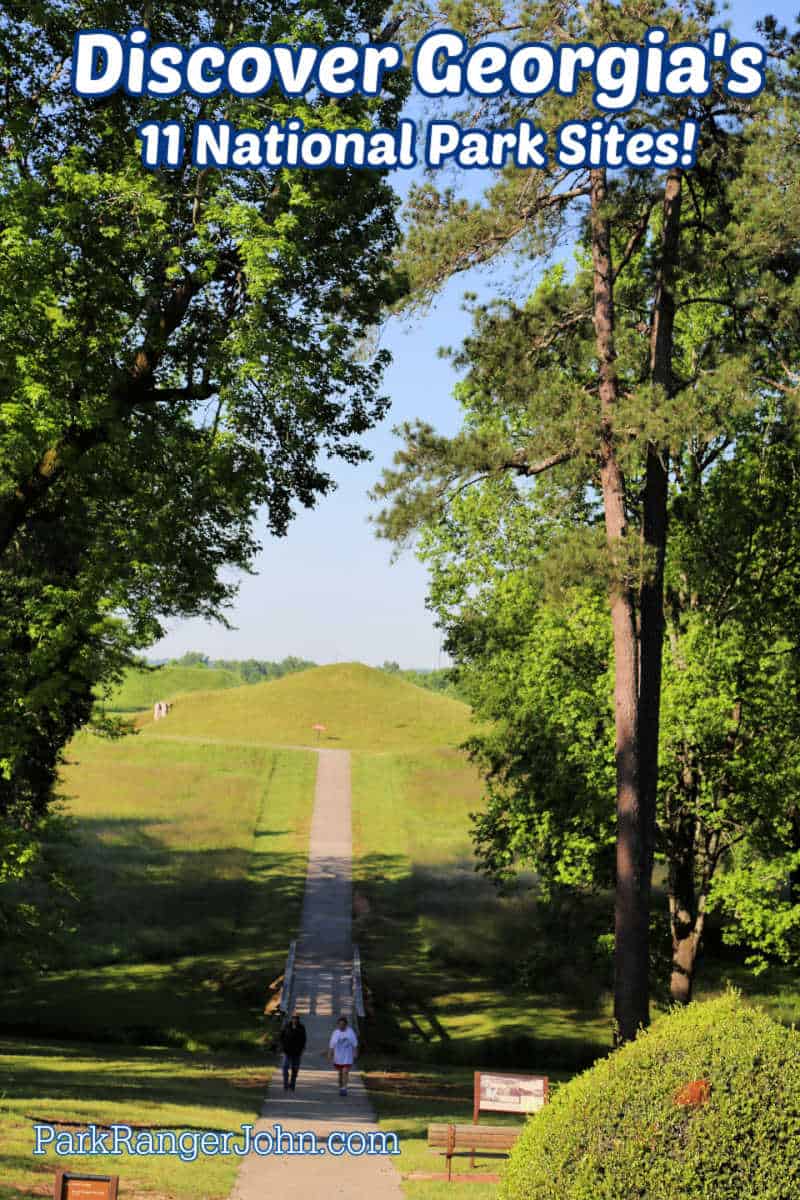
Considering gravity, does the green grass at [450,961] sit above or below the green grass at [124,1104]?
below

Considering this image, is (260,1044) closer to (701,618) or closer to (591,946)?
(591,946)

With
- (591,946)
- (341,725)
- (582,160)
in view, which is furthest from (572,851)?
(341,725)

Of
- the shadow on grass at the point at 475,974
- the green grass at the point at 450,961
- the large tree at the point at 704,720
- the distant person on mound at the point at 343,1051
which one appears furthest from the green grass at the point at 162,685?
the distant person on mound at the point at 343,1051

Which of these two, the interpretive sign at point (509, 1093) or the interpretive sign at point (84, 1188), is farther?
the interpretive sign at point (509, 1093)

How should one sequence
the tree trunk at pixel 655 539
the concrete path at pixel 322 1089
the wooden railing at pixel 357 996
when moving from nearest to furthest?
the concrete path at pixel 322 1089 → the tree trunk at pixel 655 539 → the wooden railing at pixel 357 996

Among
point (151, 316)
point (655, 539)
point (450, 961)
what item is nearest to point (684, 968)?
point (450, 961)

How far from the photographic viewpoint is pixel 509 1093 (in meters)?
15.3

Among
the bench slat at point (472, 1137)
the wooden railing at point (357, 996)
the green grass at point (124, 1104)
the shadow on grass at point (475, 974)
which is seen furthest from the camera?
the wooden railing at point (357, 996)

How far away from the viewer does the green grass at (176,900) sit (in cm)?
2980

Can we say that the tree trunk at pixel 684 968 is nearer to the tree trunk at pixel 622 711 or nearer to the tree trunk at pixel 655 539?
the tree trunk at pixel 655 539

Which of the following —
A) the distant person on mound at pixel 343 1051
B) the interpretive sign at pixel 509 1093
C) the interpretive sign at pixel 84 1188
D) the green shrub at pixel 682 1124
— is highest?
the green shrub at pixel 682 1124

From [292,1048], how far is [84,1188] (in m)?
12.9

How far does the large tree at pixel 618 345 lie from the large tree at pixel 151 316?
168 cm

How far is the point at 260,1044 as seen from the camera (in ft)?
92.2
